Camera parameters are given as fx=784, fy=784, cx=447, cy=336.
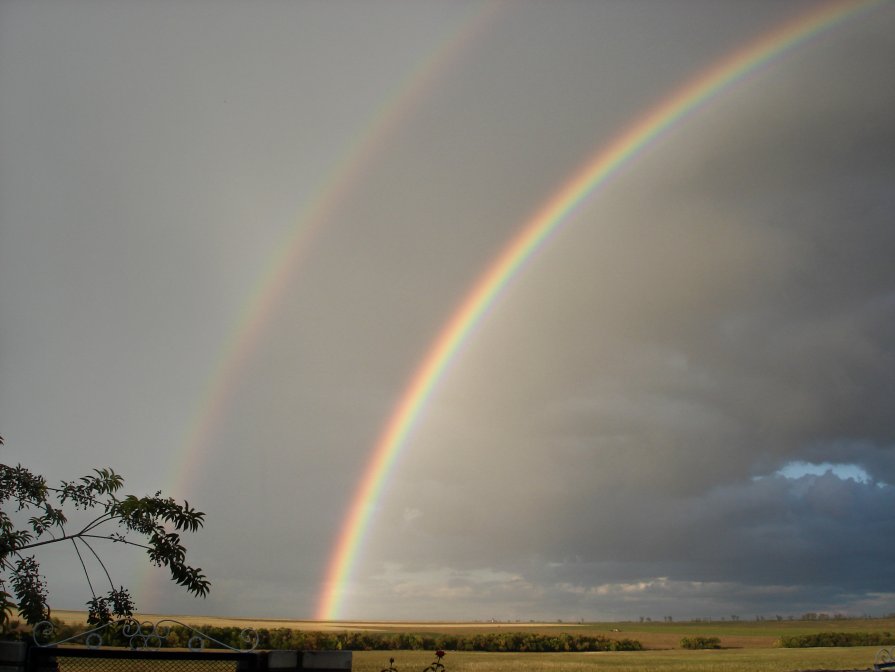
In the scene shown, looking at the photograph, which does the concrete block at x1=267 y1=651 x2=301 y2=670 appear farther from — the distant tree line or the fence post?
the distant tree line

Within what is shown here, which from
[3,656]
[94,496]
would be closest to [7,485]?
[94,496]

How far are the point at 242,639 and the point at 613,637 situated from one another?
3512 inches

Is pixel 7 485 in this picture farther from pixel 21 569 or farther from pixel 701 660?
pixel 701 660

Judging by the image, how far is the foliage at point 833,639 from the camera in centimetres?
8368

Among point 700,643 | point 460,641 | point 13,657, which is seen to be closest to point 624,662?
point 460,641

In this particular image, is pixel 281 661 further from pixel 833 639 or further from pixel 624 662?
pixel 833 639

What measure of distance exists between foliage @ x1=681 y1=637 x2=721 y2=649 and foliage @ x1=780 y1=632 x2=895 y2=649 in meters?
7.00

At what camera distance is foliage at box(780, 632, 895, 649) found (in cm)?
8368

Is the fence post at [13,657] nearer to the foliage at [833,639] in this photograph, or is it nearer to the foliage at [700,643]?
the foliage at [700,643]

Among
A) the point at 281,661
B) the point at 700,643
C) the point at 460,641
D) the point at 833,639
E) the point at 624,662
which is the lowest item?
the point at 700,643

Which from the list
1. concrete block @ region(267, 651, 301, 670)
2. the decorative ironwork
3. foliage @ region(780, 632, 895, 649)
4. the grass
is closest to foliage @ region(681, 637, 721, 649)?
foliage @ region(780, 632, 895, 649)

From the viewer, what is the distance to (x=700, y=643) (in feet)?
289

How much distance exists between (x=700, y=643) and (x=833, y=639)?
46.4 feet

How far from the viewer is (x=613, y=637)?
90.1 m
